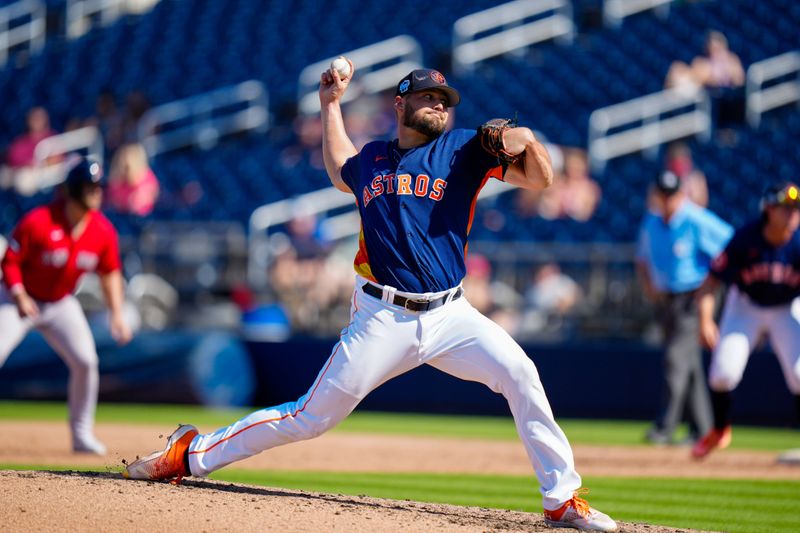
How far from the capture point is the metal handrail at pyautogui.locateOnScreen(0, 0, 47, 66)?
2436 centimetres

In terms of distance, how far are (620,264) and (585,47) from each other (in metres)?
7.53

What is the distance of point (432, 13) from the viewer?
22.2 m

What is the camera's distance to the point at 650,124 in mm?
17703

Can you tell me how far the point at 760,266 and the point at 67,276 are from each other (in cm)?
526

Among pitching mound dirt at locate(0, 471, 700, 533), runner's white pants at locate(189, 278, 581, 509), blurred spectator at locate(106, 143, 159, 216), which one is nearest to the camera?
pitching mound dirt at locate(0, 471, 700, 533)

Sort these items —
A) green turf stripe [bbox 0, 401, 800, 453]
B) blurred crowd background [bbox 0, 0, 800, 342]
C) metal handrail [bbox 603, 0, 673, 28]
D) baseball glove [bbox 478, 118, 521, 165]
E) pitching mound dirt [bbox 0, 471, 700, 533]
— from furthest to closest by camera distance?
metal handrail [bbox 603, 0, 673, 28]
blurred crowd background [bbox 0, 0, 800, 342]
green turf stripe [bbox 0, 401, 800, 453]
baseball glove [bbox 478, 118, 521, 165]
pitching mound dirt [bbox 0, 471, 700, 533]

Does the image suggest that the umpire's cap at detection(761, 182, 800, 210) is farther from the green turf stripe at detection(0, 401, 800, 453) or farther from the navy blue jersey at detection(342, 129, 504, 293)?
the navy blue jersey at detection(342, 129, 504, 293)

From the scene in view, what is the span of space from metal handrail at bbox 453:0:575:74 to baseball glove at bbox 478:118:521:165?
15469 millimetres

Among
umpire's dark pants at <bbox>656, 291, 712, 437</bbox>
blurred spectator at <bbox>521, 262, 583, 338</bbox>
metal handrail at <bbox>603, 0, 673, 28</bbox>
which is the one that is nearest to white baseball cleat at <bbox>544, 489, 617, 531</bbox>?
umpire's dark pants at <bbox>656, 291, 712, 437</bbox>

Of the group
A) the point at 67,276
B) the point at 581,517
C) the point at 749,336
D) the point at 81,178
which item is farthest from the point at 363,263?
Result: the point at 749,336

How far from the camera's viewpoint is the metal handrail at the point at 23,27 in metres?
24.4

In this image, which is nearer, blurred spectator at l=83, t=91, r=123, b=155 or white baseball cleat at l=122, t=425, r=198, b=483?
white baseball cleat at l=122, t=425, r=198, b=483

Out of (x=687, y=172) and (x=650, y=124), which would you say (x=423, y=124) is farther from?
(x=650, y=124)

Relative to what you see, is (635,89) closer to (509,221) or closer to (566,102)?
(566,102)
